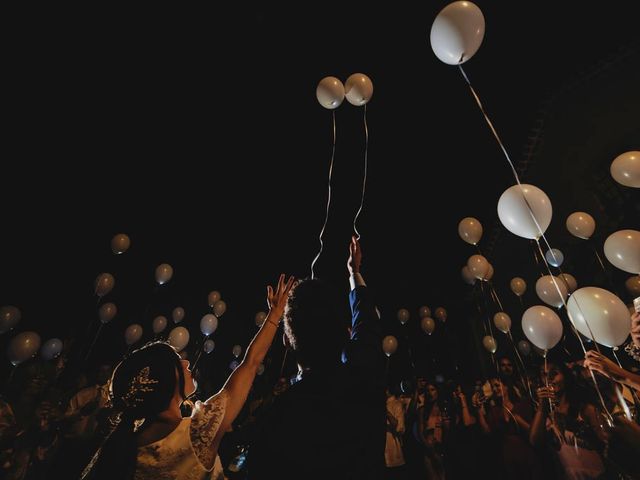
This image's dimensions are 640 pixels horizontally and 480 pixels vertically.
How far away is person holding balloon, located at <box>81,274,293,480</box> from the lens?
3.55 ft

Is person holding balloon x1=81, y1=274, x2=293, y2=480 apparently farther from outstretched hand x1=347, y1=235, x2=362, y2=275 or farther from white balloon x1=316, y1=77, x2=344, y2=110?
white balloon x1=316, y1=77, x2=344, y2=110

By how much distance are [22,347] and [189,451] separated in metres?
5.49

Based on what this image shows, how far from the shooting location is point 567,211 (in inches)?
268

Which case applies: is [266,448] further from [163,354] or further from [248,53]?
[248,53]

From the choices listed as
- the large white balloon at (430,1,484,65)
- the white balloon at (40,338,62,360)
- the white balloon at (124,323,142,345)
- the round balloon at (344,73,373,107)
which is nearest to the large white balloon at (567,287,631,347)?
the large white balloon at (430,1,484,65)

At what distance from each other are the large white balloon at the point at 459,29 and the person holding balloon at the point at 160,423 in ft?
9.39

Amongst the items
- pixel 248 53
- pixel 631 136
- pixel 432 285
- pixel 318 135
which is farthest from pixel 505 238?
pixel 248 53

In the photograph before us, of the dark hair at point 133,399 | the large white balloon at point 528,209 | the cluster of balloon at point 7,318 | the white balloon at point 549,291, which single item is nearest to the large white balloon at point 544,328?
the white balloon at point 549,291

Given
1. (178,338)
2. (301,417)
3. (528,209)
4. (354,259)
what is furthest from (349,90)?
(178,338)

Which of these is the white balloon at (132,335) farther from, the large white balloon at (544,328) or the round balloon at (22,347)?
the large white balloon at (544,328)

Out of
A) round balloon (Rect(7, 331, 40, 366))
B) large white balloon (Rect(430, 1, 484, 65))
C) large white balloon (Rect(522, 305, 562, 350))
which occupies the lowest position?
→ large white balloon (Rect(522, 305, 562, 350))

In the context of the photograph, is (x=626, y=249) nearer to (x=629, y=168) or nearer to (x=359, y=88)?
(x=629, y=168)

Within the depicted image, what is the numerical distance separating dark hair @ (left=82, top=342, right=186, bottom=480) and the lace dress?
0.06m

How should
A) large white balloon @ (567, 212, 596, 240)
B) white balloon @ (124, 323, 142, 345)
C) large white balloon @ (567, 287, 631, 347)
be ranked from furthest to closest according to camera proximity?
white balloon @ (124, 323, 142, 345) < large white balloon @ (567, 212, 596, 240) < large white balloon @ (567, 287, 631, 347)
